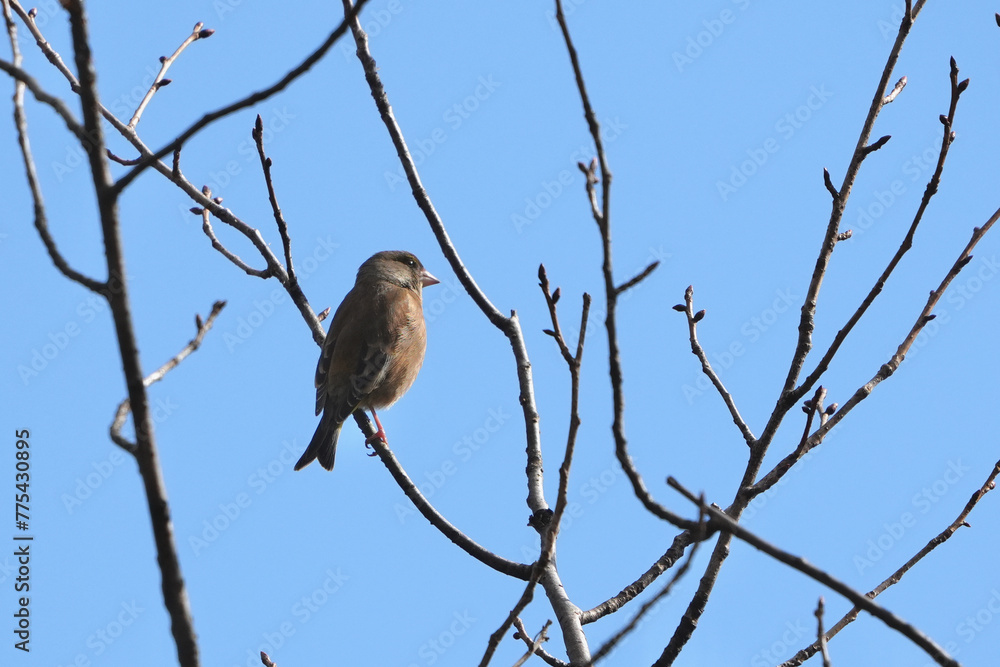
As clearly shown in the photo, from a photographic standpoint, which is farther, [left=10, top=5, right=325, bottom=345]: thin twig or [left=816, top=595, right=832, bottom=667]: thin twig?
[left=10, top=5, right=325, bottom=345]: thin twig

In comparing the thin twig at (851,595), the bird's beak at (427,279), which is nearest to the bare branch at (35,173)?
the thin twig at (851,595)

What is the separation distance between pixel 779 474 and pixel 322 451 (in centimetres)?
334

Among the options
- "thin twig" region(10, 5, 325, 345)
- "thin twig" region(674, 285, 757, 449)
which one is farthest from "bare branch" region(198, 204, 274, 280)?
"thin twig" region(674, 285, 757, 449)

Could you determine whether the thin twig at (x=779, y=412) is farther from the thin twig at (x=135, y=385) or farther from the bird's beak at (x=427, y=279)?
the bird's beak at (x=427, y=279)

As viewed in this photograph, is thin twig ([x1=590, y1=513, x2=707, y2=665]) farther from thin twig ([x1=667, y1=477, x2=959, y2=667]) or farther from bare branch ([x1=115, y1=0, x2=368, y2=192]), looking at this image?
bare branch ([x1=115, y1=0, x2=368, y2=192])

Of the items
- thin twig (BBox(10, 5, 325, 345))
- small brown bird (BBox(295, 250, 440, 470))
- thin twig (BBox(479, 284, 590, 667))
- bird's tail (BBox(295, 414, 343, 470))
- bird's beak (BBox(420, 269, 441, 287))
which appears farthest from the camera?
bird's beak (BBox(420, 269, 441, 287))

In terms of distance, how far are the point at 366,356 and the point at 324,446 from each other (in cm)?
62

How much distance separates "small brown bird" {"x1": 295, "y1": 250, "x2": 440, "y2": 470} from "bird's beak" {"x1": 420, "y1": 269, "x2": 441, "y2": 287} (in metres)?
0.53

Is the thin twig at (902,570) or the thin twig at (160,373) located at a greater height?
the thin twig at (902,570)

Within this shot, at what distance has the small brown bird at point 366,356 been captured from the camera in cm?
581

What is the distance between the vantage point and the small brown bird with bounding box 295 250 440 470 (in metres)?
5.81

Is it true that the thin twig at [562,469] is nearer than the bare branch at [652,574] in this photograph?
Yes

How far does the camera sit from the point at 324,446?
18.9 ft

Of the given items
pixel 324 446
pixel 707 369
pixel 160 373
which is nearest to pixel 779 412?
pixel 707 369
